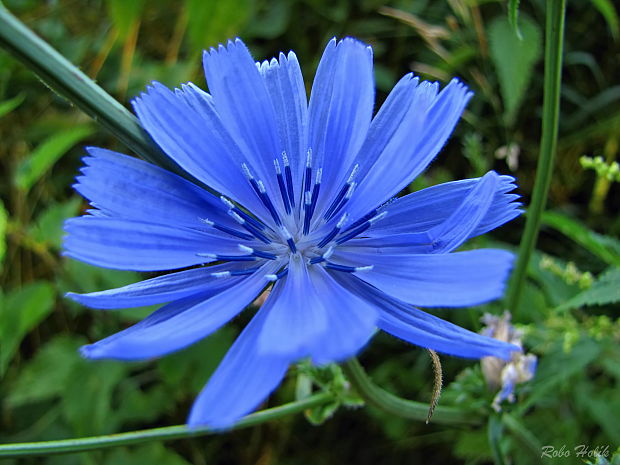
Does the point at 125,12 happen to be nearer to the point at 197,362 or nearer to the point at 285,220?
the point at 197,362

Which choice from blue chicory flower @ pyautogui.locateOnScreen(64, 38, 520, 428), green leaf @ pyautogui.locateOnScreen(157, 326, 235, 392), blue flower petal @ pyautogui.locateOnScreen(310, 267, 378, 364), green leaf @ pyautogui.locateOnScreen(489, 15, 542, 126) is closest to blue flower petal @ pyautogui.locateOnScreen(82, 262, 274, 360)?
blue chicory flower @ pyautogui.locateOnScreen(64, 38, 520, 428)

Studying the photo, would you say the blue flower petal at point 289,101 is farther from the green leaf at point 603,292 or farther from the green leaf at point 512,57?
the green leaf at point 512,57

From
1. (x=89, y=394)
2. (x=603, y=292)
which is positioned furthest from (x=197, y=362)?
(x=603, y=292)

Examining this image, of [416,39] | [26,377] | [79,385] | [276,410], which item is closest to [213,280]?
[276,410]

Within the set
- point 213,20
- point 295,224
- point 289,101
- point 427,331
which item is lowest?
point 427,331

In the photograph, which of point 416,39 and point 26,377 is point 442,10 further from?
point 26,377

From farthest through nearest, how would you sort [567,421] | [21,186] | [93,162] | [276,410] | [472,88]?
[472,88] → [21,186] → [567,421] → [276,410] → [93,162]

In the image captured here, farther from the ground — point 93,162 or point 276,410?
point 93,162
